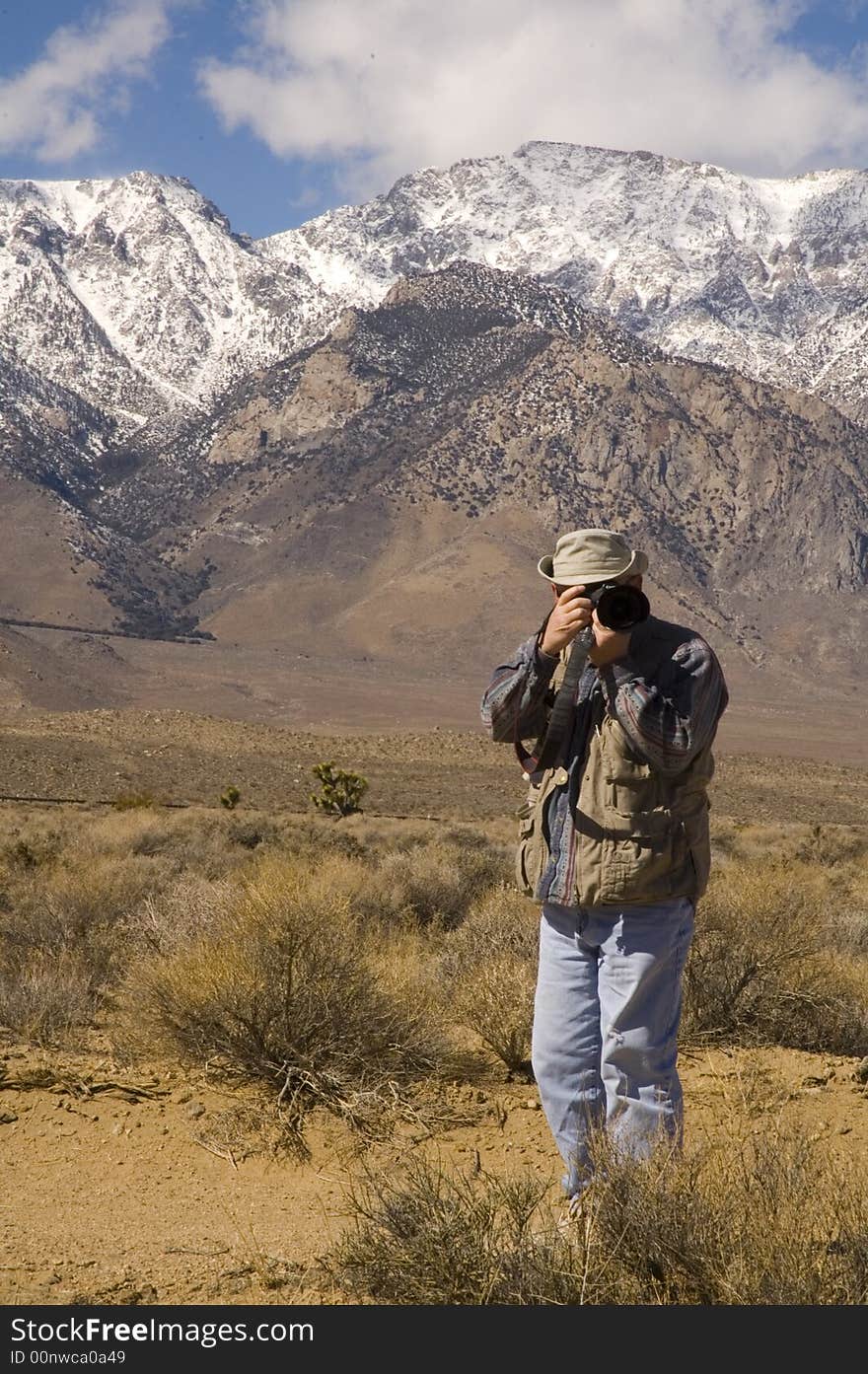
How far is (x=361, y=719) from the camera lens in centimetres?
7238

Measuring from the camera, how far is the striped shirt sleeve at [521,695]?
4.01m

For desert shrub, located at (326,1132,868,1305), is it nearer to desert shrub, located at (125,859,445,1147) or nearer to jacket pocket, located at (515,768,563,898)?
jacket pocket, located at (515,768,563,898)

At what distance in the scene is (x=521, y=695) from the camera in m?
4.02

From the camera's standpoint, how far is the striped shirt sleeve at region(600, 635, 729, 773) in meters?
3.75

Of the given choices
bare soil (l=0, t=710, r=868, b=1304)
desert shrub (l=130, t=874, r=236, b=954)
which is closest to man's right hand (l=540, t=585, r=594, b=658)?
bare soil (l=0, t=710, r=868, b=1304)

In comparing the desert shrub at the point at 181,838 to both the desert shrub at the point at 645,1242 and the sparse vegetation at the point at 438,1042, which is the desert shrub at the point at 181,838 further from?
the desert shrub at the point at 645,1242

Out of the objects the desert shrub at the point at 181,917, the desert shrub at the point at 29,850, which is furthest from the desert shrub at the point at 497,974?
the desert shrub at the point at 29,850

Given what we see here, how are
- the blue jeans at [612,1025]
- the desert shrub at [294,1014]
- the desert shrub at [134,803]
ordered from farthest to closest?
the desert shrub at [134,803], the desert shrub at [294,1014], the blue jeans at [612,1025]

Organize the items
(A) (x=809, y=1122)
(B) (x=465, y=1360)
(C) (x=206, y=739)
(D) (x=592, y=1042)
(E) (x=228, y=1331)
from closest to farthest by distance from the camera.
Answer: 1. (B) (x=465, y=1360)
2. (E) (x=228, y=1331)
3. (D) (x=592, y=1042)
4. (A) (x=809, y=1122)
5. (C) (x=206, y=739)

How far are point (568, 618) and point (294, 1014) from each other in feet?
8.52

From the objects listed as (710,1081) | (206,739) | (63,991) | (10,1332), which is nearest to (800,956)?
(710,1081)

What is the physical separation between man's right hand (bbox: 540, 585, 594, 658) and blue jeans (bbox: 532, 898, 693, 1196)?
0.81 meters

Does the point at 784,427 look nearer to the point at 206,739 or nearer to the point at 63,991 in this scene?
the point at 206,739

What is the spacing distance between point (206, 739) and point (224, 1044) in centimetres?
3827
